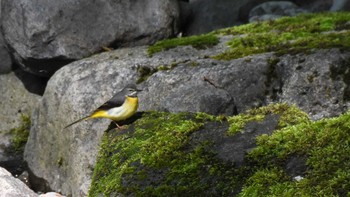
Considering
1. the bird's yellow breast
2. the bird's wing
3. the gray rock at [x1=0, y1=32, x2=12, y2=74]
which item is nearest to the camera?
the bird's yellow breast

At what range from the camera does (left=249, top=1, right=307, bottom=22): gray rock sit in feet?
46.0

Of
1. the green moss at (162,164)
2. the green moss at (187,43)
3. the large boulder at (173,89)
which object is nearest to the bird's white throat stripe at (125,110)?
the green moss at (162,164)

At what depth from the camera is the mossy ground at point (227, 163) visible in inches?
151

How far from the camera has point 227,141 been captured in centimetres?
465

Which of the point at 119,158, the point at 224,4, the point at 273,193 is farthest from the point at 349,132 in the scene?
the point at 224,4

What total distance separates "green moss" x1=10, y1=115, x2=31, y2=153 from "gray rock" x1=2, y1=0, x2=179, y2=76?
4.32 feet

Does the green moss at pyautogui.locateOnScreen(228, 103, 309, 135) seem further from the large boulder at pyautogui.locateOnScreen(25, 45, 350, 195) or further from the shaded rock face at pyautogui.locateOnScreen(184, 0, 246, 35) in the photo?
the shaded rock face at pyautogui.locateOnScreen(184, 0, 246, 35)

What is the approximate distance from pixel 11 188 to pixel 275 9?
25.4ft

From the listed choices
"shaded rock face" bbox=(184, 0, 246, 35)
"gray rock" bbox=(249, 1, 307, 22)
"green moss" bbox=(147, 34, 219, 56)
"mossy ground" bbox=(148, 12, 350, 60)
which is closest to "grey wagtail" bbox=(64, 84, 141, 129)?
"mossy ground" bbox=(148, 12, 350, 60)

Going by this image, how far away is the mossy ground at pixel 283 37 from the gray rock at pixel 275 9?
2337 millimetres

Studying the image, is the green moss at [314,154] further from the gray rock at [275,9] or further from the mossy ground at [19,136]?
the gray rock at [275,9]

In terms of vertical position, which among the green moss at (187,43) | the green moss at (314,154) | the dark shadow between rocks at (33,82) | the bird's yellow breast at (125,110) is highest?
the green moss at (314,154)

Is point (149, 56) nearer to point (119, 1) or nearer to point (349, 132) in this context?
point (119, 1)

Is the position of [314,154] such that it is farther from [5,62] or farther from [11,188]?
[5,62]
